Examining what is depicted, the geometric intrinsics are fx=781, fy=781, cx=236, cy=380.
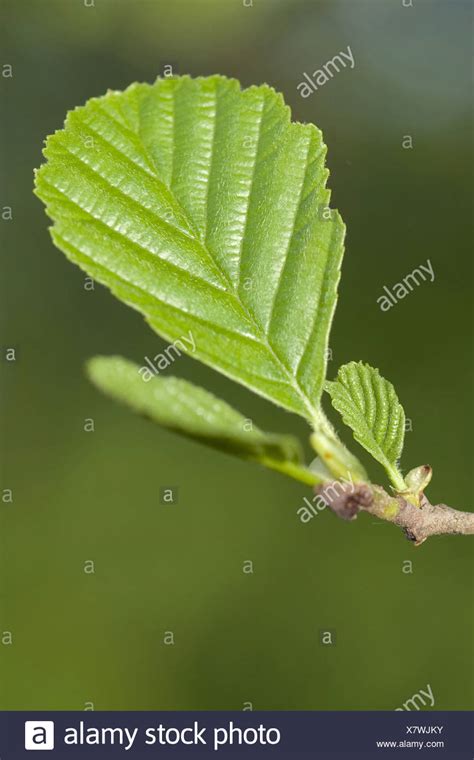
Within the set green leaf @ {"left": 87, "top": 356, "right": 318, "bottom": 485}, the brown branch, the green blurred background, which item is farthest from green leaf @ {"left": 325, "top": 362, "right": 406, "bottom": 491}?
the green blurred background

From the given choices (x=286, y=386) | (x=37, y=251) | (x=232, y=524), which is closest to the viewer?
(x=286, y=386)

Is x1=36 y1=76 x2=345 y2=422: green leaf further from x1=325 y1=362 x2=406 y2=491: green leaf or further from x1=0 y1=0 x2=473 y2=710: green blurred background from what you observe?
x1=0 y1=0 x2=473 y2=710: green blurred background

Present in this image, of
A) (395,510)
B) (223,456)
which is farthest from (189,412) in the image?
(223,456)

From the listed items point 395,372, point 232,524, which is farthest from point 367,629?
point 395,372

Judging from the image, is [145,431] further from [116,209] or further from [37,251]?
[116,209]

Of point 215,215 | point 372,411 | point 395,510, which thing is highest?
point 215,215

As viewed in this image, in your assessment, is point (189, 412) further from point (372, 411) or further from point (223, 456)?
point (223, 456)

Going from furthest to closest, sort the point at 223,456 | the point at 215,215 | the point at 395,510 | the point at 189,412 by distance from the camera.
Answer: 1. the point at 223,456
2. the point at 215,215
3. the point at 395,510
4. the point at 189,412
